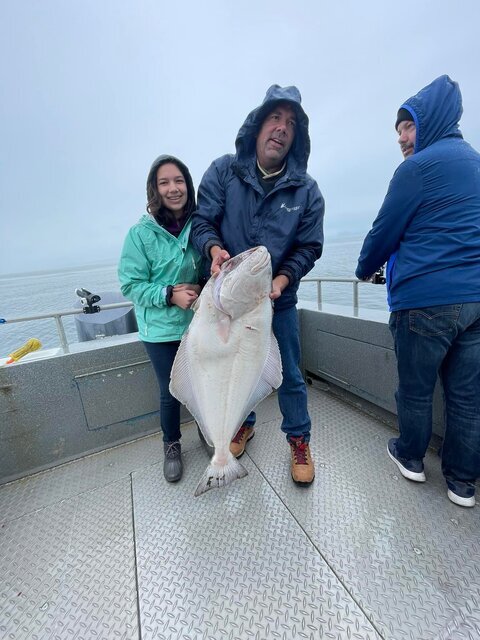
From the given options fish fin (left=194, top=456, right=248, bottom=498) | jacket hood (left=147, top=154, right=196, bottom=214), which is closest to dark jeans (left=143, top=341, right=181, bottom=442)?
fish fin (left=194, top=456, right=248, bottom=498)

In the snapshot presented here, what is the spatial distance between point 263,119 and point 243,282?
1.36 m

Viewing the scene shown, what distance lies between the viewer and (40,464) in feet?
9.65

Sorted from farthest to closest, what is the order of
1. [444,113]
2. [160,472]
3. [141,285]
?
1. [160,472]
2. [141,285]
3. [444,113]

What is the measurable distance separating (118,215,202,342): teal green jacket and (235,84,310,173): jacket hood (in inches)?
29.0

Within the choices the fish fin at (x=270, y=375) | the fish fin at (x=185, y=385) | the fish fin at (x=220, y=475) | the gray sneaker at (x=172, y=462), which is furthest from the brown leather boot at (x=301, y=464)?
the gray sneaker at (x=172, y=462)

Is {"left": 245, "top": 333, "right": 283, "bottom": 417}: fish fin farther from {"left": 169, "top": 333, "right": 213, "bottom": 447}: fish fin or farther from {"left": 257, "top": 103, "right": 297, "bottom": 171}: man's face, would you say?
{"left": 257, "top": 103, "right": 297, "bottom": 171}: man's face

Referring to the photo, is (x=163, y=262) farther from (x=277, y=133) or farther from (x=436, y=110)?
(x=436, y=110)

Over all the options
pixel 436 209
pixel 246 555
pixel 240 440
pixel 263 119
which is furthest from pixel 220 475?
pixel 263 119

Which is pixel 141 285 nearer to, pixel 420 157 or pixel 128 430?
pixel 128 430

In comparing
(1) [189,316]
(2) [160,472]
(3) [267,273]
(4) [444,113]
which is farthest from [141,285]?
(4) [444,113]

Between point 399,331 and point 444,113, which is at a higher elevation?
point 444,113

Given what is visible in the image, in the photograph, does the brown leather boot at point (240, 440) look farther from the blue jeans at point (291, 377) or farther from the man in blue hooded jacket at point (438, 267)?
the man in blue hooded jacket at point (438, 267)

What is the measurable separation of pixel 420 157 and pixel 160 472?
3.12 metres

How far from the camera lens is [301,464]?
2.53 metres
